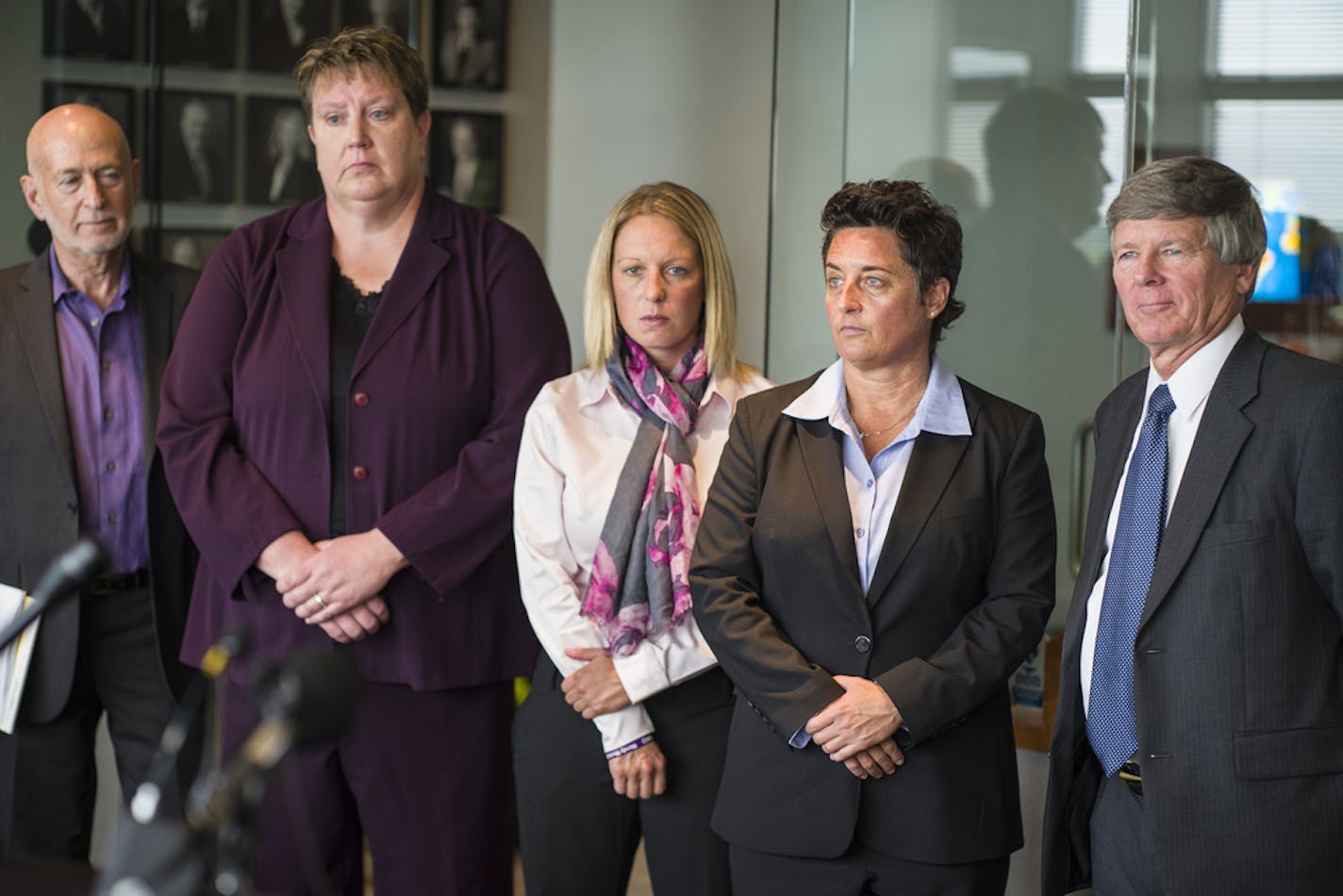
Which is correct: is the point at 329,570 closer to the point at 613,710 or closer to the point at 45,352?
the point at 613,710

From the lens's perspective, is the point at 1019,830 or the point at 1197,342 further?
the point at 1019,830

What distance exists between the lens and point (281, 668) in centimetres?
115

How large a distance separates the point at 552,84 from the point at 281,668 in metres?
4.26

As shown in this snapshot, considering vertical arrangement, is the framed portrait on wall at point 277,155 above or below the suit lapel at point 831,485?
above

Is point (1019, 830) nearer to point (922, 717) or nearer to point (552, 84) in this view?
point (922, 717)

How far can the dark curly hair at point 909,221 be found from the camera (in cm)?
251

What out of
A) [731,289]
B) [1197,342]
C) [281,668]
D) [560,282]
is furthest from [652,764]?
[560,282]

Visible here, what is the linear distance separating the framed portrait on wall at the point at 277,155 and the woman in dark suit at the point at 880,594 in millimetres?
3111

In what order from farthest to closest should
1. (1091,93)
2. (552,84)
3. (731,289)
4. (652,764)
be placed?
1. (552,84)
2. (1091,93)
3. (731,289)
4. (652,764)

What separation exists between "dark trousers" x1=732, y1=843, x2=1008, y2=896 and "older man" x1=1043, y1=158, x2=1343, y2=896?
0.43 feet

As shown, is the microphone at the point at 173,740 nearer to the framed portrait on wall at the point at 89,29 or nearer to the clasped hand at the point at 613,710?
the clasped hand at the point at 613,710

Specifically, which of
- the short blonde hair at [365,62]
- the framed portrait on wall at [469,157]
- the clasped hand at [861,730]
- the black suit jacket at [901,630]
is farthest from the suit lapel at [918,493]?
the framed portrait on wall at [469,157]

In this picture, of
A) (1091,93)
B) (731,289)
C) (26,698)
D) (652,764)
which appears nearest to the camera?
(652,764)

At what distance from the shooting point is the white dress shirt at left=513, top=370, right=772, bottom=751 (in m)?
2.76
